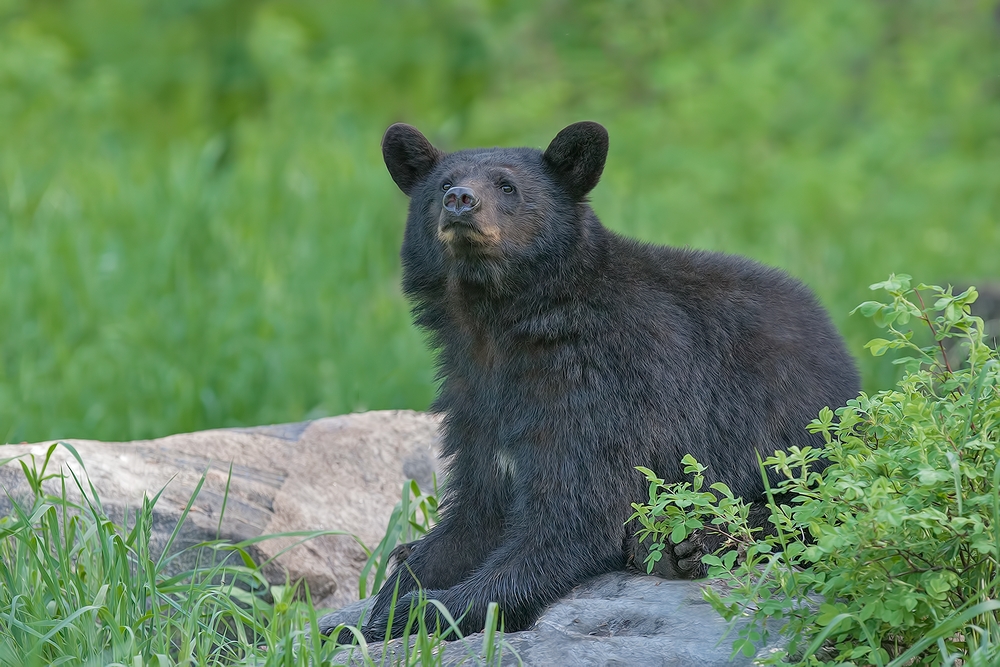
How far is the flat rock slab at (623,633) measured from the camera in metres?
3.03

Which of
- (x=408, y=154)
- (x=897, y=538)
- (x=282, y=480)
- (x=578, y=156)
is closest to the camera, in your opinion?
(x=897, y=538)

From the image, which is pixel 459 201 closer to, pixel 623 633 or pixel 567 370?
pixel 567 370

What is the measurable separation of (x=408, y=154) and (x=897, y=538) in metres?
→ 2.14

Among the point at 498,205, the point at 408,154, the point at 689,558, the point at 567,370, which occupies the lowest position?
the point at 689,558

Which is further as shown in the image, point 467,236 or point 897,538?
point 467,236

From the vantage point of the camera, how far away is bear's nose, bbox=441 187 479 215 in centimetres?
365

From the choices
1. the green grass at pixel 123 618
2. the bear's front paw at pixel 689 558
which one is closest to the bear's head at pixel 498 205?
the bear's front paw at pixel 689 558

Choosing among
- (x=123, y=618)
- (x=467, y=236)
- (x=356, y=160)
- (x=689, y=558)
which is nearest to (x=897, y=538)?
(x=689, y=558)

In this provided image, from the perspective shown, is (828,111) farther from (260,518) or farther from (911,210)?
(260,518)

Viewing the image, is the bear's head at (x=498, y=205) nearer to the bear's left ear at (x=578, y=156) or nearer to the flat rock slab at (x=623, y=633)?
the bear's left ear at (x=578, y=156)

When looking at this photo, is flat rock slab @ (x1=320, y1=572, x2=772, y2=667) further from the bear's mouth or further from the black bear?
the bear's mouth

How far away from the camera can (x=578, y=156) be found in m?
3.93

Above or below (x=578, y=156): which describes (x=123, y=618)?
below

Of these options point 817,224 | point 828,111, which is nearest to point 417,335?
point 817,224
